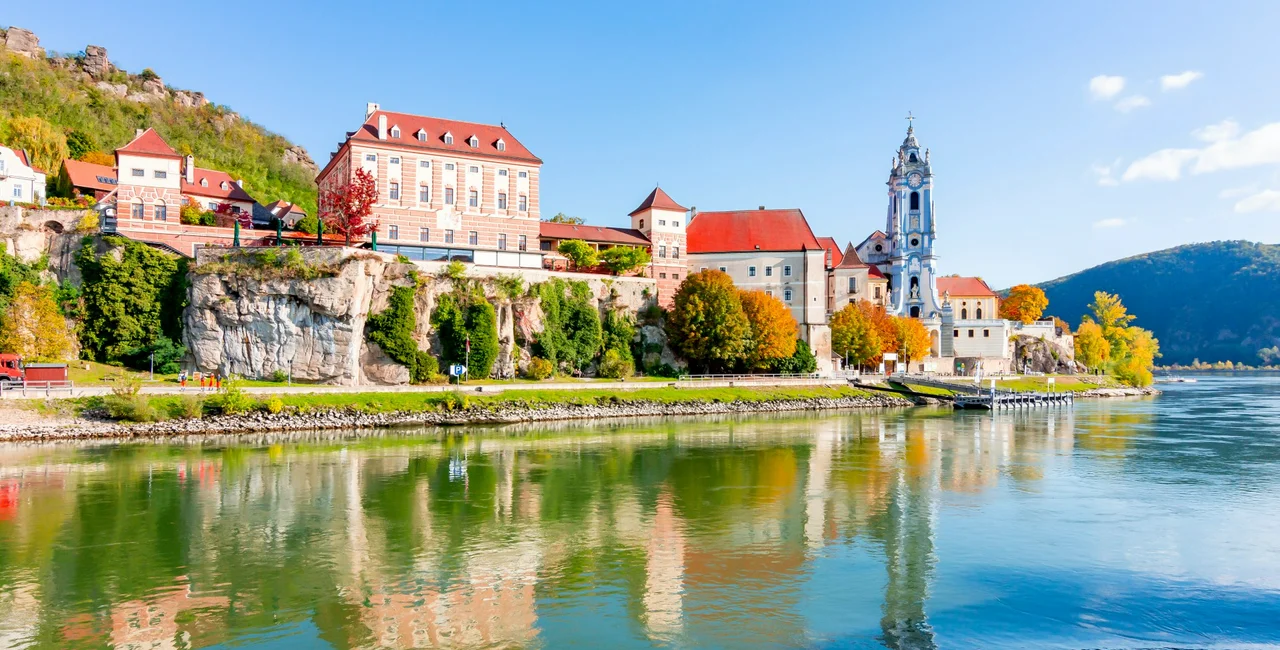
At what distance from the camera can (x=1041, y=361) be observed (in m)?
91.9

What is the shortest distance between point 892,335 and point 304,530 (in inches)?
2477

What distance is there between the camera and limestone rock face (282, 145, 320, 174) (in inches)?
4040

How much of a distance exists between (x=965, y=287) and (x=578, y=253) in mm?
60659

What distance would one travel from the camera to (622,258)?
62531 millimetres

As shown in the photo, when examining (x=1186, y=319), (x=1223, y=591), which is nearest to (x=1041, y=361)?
(x=1223, y=591)

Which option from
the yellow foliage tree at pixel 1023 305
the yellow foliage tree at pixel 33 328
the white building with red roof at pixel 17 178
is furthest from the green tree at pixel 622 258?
the yellow foliage tree at pixel 1023 305

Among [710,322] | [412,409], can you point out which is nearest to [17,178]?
[412,409]

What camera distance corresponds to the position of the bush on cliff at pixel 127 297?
4453 centimetres

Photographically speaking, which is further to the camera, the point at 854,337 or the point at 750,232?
the point at 750,232

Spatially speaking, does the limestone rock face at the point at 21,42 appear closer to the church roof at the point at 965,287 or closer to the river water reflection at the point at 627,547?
the river water reflection at the point at 627,547

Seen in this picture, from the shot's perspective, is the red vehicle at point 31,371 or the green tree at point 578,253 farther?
the green tree at point 578,253

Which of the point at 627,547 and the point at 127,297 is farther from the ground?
the point at 127,297

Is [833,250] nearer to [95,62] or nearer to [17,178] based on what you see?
[17,178]

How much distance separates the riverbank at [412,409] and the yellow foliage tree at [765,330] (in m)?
3.11
